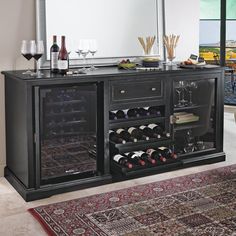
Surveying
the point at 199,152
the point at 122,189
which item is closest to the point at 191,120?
the point at 199,152

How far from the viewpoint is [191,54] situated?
488 centimetres

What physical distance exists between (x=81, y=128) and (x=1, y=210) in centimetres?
89

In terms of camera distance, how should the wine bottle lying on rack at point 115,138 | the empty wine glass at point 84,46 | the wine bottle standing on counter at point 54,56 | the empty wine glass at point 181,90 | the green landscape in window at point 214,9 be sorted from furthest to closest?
1. the green landscape in window at point 214,9
2. the empty wine glass at point 181,90
3. the empty wine glass at point 84,46
4. the wine bottle lying on rack at point 115,138
5. the wine bottle standing on counter at point 54,56

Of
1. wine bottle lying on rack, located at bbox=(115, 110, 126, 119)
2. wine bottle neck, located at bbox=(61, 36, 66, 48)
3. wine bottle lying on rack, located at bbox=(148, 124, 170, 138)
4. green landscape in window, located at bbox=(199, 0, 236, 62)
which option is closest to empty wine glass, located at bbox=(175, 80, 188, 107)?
wine bottle lying on rack, located at bbox=(148, 124, 170, 138)

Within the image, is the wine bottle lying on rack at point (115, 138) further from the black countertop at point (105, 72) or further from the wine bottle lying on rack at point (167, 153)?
the black countertop at point (105, 72)

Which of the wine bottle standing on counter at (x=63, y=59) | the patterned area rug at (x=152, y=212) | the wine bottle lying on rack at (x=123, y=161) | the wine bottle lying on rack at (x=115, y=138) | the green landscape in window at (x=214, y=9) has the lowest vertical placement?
the patterned area rug at (x=152, y=212)

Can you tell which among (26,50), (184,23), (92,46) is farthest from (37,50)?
(184,23)

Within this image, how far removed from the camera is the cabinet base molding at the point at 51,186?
3543 mm

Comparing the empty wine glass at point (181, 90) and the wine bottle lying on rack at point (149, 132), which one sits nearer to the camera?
the wine bottle lying on rack at point (149, 132)

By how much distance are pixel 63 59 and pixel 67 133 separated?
0.60 m

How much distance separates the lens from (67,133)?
3.69 meters

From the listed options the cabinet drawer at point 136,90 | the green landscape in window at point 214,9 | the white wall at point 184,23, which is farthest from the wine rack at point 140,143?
the green landscape in window at point 214,9

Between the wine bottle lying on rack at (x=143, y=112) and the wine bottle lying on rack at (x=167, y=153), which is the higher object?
the wine bottle lying on rack at (x=143, y=112)

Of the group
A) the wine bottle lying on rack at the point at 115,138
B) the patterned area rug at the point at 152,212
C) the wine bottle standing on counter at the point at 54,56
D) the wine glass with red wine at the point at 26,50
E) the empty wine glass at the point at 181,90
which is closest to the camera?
the patterned area rug at the point at 152,212
